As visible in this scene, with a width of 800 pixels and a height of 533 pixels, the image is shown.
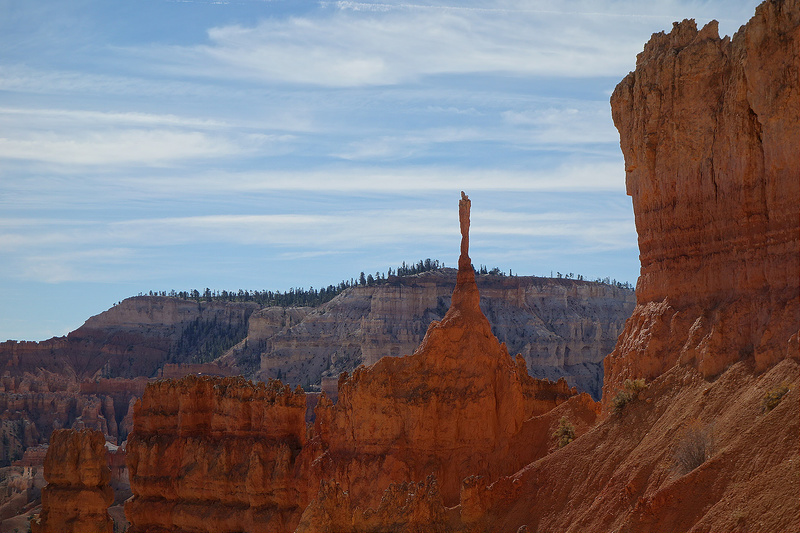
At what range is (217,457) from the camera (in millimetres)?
41625

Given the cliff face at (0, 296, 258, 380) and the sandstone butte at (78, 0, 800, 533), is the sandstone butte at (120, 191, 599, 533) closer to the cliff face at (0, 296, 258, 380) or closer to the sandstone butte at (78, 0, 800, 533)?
the sandstone butte at (78, 0, 800, 533)

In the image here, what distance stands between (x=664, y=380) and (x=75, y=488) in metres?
29.3

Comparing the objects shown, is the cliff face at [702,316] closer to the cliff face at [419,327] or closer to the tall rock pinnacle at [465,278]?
the tall rock pinnacle at [465,278]

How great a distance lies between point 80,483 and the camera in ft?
149

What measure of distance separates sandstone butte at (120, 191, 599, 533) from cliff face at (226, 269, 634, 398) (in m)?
78.0

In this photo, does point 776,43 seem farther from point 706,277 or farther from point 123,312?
point 123,312

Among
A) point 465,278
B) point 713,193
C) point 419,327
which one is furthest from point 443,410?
point 419,327

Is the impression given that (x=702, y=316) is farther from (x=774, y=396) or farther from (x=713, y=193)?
(x=774, y=396)

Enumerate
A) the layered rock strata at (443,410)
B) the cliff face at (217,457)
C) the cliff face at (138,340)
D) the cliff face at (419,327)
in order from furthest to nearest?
the cliff face at (138,340)
the cliff face at (419,327)
the cliff face at (217,457)
the layered rock strata at (443,410)

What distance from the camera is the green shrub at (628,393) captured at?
79.3 feet

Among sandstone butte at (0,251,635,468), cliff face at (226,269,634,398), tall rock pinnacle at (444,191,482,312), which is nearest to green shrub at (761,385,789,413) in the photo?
tall rock pinnacle at (444,191,482,312)

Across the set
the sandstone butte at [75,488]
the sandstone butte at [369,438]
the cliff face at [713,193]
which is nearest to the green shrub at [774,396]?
the cliff face at [713,193]

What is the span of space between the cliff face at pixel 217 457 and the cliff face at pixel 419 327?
75.4 m

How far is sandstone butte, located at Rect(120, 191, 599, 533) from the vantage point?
30.3m
